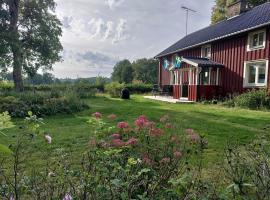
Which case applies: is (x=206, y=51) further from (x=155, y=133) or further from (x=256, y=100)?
(x=155, y=133)

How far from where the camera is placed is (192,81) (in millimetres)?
17047

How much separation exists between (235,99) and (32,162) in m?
11.9

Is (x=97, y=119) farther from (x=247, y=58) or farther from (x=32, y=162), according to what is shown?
(x=247, y=58)

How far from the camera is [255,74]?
1452cm

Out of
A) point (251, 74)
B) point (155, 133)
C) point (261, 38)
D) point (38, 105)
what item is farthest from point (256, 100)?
point (155, 133)

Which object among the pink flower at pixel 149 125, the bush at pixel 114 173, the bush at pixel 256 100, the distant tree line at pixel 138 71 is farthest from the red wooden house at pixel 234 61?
the distant tree line at pixel 138 71

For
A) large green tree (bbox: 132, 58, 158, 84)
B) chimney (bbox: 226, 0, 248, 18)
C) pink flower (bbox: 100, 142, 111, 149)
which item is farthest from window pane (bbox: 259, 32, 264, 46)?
large green tree (bbox: 132, 58, 158, 84)

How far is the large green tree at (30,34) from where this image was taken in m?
21.2

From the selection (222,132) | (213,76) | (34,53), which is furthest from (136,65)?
(222,132)

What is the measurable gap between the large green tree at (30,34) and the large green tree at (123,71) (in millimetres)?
50340

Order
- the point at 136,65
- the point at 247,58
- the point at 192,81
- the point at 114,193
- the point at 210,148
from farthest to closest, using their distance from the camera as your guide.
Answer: the point at 136,65 → the point at 192,81 → the point at 247,58 → the point at 210,148 → the point at 114,193

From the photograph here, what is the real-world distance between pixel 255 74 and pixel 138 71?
61.5m

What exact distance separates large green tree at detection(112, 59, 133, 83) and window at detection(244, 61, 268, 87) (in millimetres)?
60167

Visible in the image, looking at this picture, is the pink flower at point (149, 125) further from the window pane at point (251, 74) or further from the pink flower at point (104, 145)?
the window pane at point (251, 74)
